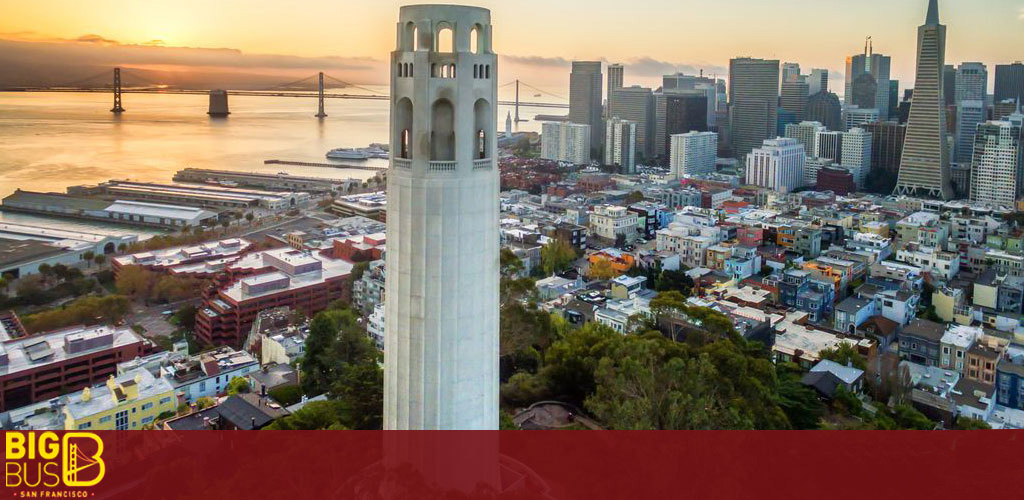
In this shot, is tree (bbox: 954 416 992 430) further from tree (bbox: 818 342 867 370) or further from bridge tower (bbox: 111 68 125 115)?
bridge tower (bbox: 111 68 125 115)

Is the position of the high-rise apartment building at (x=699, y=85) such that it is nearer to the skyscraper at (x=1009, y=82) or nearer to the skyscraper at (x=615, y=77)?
the skyscraper at (x=615, y=77)

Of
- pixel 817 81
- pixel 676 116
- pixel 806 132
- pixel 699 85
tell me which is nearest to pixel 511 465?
pixel 806 132

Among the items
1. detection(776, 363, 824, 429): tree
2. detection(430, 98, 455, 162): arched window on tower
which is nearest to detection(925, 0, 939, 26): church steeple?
detection(776, 363, 824, 429): tree

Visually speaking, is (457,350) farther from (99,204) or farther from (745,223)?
(99,204)

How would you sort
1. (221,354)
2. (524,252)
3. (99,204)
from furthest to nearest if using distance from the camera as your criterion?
(99,204) → (524,252) → (221,354)

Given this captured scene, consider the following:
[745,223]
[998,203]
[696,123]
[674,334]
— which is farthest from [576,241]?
[696,123]

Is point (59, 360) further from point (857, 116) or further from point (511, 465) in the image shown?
point (857, 116)

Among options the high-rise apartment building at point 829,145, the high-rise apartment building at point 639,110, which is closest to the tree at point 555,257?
the high-rise apartment building at point 829,145
